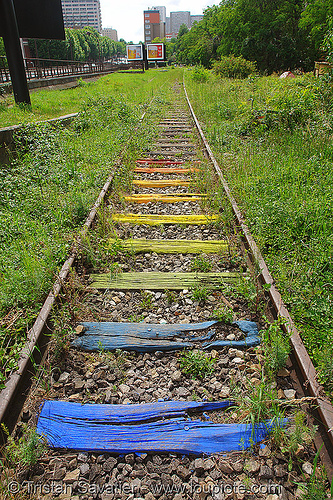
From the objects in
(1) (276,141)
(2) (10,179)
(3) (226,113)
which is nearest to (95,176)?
(2) (10,179)

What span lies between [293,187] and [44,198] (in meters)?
3.50

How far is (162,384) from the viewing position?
2.28 meters

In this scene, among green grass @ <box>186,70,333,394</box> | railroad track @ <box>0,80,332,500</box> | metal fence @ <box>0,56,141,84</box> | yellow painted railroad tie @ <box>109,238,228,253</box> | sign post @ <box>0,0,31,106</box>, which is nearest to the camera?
railroad track @ <box>0,80,332,500</box>

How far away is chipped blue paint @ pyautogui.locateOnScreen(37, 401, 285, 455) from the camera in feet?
6.07

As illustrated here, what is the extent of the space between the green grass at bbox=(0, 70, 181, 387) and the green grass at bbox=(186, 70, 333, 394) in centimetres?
206

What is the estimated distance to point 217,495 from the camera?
1.66 m

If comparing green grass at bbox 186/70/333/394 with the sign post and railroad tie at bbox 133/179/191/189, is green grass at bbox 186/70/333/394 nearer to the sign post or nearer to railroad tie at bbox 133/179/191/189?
railroad tie at bbox 133/179/191/189

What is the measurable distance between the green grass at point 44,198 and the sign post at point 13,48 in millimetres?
1849

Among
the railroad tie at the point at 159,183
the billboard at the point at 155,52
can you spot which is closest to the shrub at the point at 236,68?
the railroad tie at the point at 159,183

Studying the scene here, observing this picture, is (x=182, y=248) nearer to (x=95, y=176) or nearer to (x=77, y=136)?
(x=95, y=176)

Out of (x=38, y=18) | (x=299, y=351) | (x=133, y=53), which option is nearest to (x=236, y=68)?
(x=38, y=18)

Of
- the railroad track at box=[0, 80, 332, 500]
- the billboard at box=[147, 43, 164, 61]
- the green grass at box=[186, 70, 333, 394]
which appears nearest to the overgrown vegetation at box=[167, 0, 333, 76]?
the green grass at box=[186, 70, 333, 394]

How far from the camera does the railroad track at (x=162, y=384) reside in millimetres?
1740

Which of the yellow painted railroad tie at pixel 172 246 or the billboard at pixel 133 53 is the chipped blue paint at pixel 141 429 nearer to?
the yellow painted railroad tie at pixel 172 246
